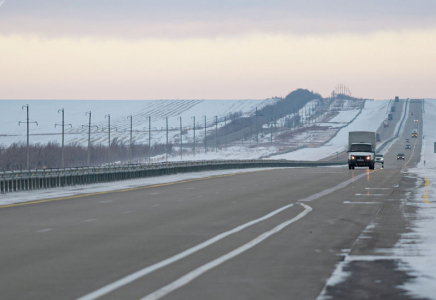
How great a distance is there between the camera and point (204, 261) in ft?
37.8

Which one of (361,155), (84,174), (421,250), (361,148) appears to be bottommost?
(421,250)

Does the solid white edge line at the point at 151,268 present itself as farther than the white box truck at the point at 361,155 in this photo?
No

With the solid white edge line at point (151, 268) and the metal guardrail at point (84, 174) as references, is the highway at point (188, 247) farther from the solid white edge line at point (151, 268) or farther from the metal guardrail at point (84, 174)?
the metal guardrail at point (84, 174)

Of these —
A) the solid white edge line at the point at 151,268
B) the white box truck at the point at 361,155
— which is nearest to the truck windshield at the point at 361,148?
the white box truck at the point at 361,155

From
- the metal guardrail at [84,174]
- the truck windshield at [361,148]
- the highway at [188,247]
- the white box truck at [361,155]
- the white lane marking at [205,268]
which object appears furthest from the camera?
the truck windshield at [361,148]

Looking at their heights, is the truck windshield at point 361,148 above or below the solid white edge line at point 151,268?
above

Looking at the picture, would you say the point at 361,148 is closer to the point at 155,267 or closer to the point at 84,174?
the point at 84,174

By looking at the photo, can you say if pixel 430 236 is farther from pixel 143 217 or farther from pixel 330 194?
pixel 330 194

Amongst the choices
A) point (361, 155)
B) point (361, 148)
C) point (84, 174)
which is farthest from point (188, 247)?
point (361, 148)

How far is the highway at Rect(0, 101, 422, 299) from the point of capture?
927 centimetres

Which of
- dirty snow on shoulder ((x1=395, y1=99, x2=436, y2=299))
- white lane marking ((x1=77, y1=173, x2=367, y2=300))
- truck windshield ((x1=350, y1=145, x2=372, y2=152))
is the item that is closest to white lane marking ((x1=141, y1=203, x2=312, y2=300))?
white lane marking ((x1=77, y1=173, x2=367, y2=300))

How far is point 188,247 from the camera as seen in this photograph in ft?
43.3

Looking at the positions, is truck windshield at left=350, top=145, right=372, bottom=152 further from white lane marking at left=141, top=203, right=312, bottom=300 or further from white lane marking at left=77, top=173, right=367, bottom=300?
white lane marking at left=141, top=203, right=312, bottom=300

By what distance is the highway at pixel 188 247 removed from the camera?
30.4 feet
